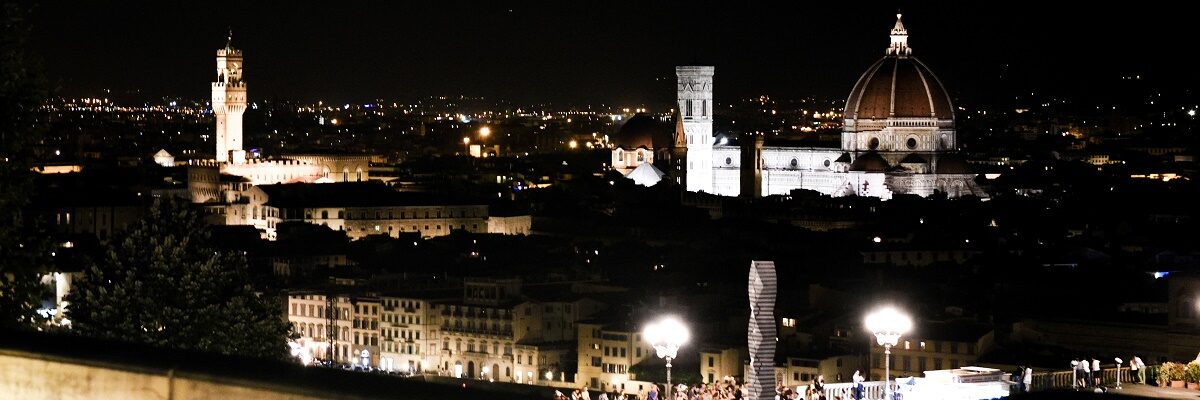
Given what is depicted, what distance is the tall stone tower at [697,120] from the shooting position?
11050 centimetres

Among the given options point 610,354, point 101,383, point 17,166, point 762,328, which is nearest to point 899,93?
point 610,354

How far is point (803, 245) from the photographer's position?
262 feet

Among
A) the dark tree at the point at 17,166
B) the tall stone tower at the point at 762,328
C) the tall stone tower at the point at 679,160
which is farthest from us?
the tall stone tower at the point at 679,160

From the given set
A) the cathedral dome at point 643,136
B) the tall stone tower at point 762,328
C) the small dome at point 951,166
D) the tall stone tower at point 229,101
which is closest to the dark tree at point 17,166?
the tall stone tower at point 762,328

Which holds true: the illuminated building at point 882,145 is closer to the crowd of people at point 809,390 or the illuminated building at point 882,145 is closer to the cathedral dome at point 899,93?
the cathedral dome at point 899,93

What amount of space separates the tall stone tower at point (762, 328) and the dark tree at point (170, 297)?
24.6 ft

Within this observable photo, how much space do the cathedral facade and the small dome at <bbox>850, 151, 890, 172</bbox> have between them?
0.04 meters

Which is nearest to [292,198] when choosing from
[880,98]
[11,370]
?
[880,98]

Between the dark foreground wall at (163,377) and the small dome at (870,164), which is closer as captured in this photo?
the dark foreground wall at (163,377)

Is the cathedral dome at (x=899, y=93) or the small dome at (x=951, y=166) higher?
the cathedral dome at (x=899, y=93)

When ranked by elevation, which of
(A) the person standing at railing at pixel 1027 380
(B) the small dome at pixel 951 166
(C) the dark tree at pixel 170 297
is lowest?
(A) the person standing at railing at pixel 1027 380

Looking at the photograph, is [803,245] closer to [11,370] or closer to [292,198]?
[292,198]

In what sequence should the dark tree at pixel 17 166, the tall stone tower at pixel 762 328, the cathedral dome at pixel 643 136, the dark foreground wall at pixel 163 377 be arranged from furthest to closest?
the cathedral dome at pixel 643 136 → the tall stone tower at pixel 762 328 → the dark tree at pixel 17 166 → the dark foreground wall at pixel 163 377

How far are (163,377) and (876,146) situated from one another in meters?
101
